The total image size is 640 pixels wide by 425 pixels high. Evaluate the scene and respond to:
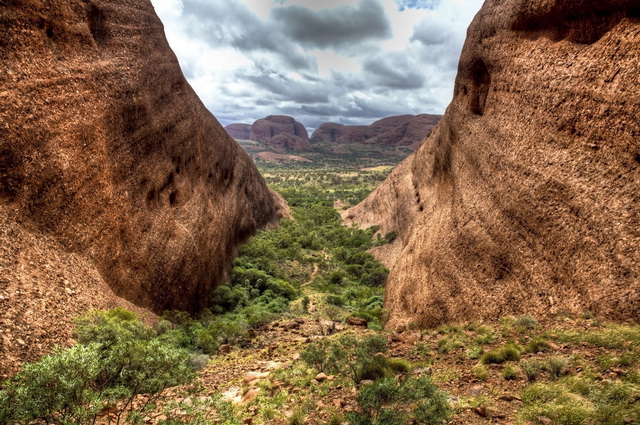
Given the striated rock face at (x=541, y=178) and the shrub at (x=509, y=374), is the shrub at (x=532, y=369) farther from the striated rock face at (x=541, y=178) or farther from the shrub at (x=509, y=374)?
the striated rock face at (x=541, y=178)

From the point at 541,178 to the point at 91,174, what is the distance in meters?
19.5

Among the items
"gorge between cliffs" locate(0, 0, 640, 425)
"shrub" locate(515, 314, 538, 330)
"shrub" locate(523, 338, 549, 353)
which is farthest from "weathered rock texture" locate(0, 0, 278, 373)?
"shrub" locate(515, 314, 538, 330)

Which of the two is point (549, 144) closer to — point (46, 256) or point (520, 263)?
point (520, 263)

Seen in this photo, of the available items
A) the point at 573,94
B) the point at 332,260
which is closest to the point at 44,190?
the point at 573,94

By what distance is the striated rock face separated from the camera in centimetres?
990

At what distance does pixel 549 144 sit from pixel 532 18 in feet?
23.1

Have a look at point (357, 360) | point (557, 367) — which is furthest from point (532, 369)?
point (357, 360)

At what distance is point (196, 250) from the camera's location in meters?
22.0

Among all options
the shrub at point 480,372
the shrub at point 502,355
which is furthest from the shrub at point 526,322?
the shrub at point 480,372

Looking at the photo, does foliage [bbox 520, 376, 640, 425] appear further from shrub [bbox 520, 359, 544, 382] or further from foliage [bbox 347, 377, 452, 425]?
foliage [bbox 347, 377, 452, 425]

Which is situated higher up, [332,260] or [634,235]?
[634,235]

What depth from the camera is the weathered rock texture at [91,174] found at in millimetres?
11086

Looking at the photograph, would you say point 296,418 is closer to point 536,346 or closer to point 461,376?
point 461,376

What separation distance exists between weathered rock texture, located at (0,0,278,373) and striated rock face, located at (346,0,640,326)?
576 inches
